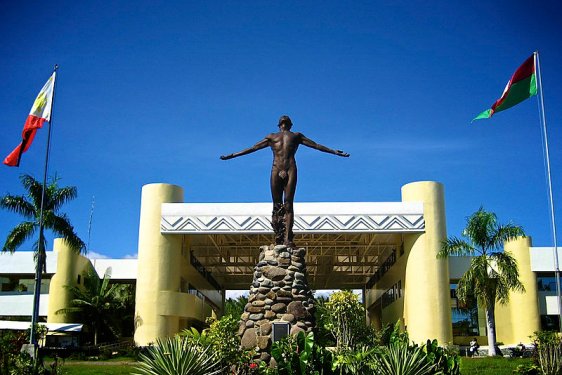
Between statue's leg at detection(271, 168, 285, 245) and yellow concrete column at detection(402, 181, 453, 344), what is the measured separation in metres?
17.4

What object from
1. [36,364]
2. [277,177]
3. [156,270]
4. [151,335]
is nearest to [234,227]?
[156,270]

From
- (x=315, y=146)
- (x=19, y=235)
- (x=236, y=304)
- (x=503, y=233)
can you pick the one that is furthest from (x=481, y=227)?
(x=236, y=304)

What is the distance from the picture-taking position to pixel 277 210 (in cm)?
1741

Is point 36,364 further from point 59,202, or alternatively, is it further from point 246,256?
point 246,256

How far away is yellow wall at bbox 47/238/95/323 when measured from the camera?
37094 mm

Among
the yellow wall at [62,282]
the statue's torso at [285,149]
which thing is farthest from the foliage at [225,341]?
the yellow wall at [62,282]

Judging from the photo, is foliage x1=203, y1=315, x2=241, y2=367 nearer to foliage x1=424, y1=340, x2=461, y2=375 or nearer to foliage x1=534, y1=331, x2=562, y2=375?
foliage x1=424, y1=340, x2=461, y2=375

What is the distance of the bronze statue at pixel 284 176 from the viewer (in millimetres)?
17248

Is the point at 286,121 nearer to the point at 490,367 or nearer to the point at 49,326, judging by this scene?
the point at 490,367

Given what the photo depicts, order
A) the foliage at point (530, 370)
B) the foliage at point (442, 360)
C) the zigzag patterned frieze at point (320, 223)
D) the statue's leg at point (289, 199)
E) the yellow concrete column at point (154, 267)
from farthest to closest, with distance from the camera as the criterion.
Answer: the yellow concrete column at point (154, 267) → the zigzag patterned frieze at point (320, 223) → the statue's leg at point (289, 199) → the foliage at point (530, 370) → the foliage at point (442, 360)

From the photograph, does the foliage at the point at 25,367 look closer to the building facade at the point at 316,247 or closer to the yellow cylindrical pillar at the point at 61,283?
the building facade at the point at 316,247

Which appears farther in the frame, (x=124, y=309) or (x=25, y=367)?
(x=124, y=309)

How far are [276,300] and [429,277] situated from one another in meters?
18.6

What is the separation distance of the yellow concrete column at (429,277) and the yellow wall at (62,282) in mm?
19706
